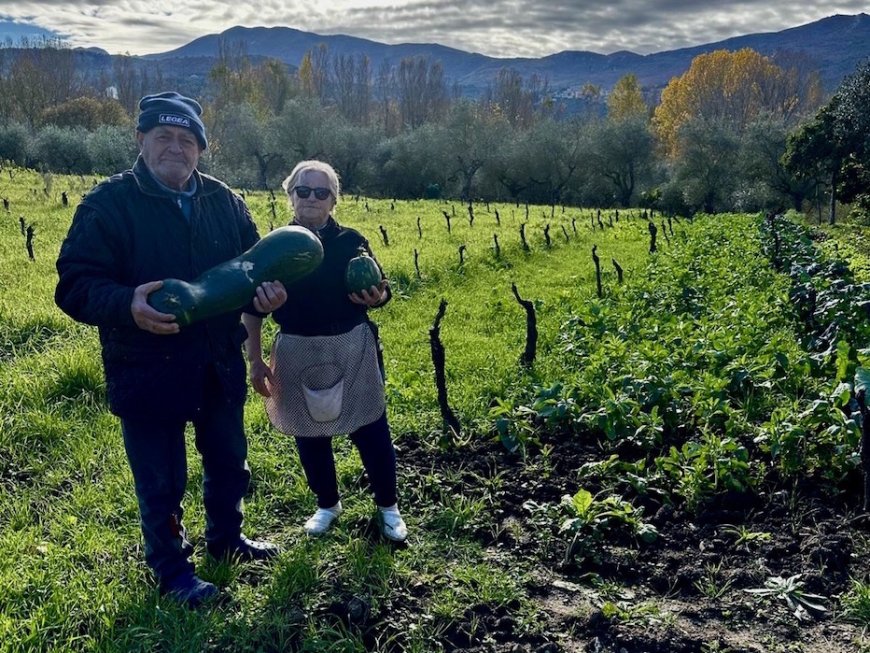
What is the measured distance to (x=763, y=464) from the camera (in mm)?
5047

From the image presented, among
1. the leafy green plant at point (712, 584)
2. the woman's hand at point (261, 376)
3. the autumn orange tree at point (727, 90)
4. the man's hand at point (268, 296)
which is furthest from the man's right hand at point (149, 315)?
the autumn orange tree at point (727, 90)

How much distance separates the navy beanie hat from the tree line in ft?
108

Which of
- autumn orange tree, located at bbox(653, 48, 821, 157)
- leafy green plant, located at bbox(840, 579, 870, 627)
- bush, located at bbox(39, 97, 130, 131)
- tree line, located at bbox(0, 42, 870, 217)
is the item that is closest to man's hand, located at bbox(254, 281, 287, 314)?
leafy green plant, located at bbox(840, 579, 870, 627)

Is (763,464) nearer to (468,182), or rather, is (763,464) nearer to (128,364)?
(128,364)

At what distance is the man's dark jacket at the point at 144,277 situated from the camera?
3252 millimetres

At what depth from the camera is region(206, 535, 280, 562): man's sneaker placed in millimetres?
4117

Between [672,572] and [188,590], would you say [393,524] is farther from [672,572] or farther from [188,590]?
[672,572]

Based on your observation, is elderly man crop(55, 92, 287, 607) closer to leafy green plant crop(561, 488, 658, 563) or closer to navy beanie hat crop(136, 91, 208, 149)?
navy beanie hat crop(136, 91, 208, 149)

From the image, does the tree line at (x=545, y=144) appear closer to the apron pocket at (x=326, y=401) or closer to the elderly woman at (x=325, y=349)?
the elderly woman at (x=325, y=349)

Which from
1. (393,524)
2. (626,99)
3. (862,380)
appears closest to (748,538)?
(862,380)

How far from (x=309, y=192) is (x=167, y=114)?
0.86 m

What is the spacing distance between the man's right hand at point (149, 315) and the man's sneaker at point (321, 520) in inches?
75.3

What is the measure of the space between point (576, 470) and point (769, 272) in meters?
9.66

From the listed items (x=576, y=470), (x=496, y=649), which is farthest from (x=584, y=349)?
(x=496, y=649)
